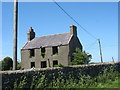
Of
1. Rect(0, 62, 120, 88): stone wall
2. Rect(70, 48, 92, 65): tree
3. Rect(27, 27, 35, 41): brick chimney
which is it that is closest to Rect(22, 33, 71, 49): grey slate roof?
Rect(27, 27, 35, 41): brick chimney

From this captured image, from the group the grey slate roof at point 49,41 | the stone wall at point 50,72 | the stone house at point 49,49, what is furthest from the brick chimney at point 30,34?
the stone wall at point 50,72

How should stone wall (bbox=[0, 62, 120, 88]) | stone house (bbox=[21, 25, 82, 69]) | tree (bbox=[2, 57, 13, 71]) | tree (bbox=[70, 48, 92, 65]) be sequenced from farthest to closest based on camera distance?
tree (bbox=[2, 57, 13, 71])
stone house (bbox=[21, 25, 82, 69])
tree (bbox=[70, 48, 92, 65])
stone wall (bbox=[0, 62, 120, 88])

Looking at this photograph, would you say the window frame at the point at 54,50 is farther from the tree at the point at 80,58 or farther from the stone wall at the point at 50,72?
the stone wall at the point at 50,72

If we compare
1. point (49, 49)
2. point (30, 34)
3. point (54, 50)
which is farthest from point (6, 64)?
point (54, 50)

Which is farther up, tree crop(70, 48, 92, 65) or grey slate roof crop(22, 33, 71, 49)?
grey slate roof crop(22, 33, 71, 49)

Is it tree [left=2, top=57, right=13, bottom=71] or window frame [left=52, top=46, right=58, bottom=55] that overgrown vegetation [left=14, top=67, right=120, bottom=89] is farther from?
tree [left=2, top=57, right=13, bottom=71]

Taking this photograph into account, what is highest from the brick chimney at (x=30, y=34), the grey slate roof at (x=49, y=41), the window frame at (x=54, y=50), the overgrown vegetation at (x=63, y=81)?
the brick chimney at (x=30, y=34)

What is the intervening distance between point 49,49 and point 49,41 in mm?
1839

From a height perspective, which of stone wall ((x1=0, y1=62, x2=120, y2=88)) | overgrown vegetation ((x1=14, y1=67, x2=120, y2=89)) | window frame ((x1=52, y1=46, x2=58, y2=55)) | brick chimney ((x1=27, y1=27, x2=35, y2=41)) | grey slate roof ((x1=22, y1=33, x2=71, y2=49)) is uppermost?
brick chimney ((x1=27, y1=27, x2=35, y2=41))

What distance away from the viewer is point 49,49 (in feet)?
114

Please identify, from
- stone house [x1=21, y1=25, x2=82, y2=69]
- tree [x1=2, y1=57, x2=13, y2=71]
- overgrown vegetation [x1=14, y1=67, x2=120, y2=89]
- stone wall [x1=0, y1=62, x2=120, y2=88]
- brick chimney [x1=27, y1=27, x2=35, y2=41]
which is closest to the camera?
stone wall [x1=0, y1=62, x2=120, y2=88]

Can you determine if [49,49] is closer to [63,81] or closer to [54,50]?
[54,50]

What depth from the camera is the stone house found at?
1308 inches

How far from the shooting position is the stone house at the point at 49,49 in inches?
1308
